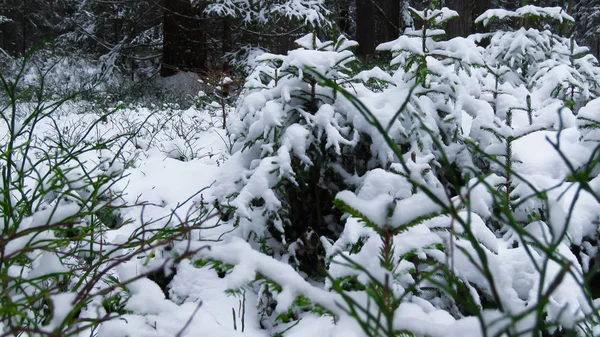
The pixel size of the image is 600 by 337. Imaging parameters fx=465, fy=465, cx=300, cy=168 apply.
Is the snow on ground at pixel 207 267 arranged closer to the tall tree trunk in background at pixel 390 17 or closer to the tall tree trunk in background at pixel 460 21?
the tall tree trunk in background at pixel 460 21

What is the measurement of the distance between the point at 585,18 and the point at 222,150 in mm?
22065

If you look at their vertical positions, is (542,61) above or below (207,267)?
above

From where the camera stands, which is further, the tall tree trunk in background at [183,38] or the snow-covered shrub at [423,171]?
the tall tree trunk in background at [183,38]

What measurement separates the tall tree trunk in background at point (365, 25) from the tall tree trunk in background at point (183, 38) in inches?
241

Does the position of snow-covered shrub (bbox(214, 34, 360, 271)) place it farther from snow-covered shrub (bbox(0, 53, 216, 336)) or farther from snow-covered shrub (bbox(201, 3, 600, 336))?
snow-covered shrub (bbox(0, 53, 216, 336))

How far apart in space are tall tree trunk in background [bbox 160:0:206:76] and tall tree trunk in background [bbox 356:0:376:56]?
612 centimetres

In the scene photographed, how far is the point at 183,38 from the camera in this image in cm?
911

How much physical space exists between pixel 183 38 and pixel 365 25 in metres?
6.86

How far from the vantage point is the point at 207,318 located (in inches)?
45.8

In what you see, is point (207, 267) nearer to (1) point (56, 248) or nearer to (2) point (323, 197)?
(2) point (323, 197)

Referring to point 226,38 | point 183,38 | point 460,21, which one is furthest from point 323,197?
point 226,38

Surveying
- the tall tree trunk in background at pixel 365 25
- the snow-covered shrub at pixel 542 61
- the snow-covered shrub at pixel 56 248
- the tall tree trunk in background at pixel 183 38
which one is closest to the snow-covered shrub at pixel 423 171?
the snow-covered shrub at pixel 56 248

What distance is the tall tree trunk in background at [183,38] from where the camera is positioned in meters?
9.00

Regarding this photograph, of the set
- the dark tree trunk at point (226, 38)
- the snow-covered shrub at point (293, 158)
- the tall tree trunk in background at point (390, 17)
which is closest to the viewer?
the snow-covered shrub at point (293, 158)
